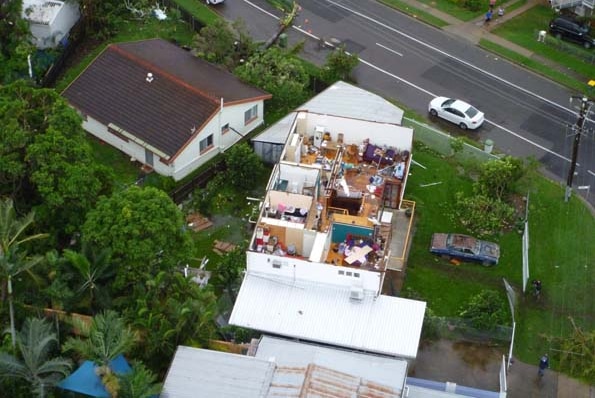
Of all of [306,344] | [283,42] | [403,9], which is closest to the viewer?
[306,344]

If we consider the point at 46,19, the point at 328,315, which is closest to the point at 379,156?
the point at 328,315

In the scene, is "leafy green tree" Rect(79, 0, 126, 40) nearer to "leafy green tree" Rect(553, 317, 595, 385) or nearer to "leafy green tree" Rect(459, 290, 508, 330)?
"leafy green tree" Rect(459, 290, 508, 330)

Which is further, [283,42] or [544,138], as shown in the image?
[283,42]

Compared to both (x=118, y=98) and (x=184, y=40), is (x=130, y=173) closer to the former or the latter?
(x=118, y=98)

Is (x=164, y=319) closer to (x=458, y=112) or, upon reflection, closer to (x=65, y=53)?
(x=458, y=112)

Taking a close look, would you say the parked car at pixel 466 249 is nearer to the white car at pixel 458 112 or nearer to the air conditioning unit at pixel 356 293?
the air conditioning unit at pixel 356 293

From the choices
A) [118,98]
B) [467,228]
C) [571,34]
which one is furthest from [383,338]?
[571,34]
